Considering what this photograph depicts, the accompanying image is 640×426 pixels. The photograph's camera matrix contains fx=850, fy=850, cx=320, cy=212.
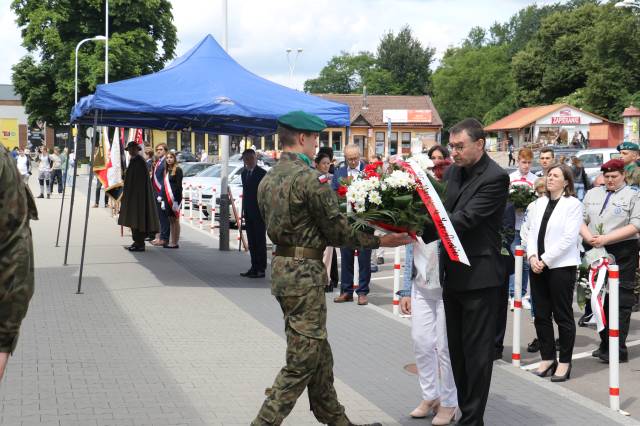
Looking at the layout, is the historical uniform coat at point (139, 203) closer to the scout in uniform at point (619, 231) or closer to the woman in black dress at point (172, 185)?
the woman in black dress at point (172, 185)

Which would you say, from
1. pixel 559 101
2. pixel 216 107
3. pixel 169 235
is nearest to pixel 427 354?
pixel 216 107

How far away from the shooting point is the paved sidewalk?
233 inches

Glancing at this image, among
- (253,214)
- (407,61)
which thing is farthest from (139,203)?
(407,61)

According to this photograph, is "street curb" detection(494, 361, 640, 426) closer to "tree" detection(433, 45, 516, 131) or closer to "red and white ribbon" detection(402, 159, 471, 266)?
"red and white ribbon" detection(402, 159, 471, 266)

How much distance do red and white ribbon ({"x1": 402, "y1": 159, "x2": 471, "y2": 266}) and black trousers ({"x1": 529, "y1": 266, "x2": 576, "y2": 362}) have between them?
2.45 meters

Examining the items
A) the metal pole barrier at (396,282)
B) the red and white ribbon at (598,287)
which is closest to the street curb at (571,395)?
the red and white ribbon at (598,287)

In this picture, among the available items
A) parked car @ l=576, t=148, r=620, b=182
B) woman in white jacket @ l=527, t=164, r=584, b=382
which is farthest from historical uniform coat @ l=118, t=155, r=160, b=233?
parked car @ l=576, t=148, r=620, b=182

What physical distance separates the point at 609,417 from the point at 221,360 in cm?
326

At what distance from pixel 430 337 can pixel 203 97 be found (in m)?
7.31

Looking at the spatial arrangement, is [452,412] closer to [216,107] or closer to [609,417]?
[609,417]

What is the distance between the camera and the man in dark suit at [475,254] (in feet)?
16.9

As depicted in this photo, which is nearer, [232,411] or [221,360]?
[232,411]

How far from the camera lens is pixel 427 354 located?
5715 millimetres

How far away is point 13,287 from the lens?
336cm
